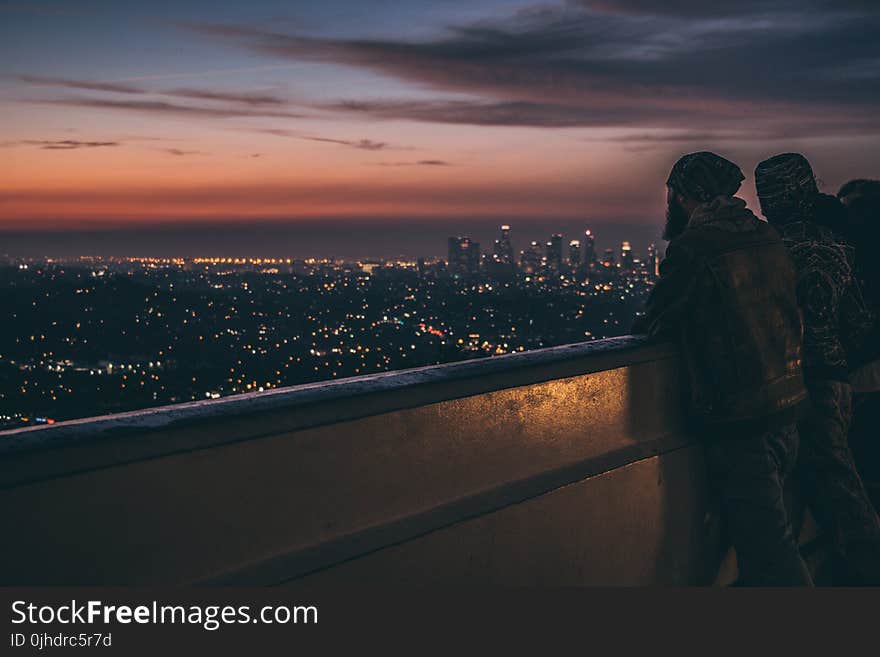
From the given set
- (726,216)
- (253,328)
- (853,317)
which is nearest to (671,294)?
(726,216)

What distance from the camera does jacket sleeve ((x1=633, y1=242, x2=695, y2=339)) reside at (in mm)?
3270

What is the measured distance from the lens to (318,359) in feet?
180

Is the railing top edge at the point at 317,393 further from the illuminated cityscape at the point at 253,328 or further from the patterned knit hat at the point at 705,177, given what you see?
the illuminated cityscape at the point at 253,328

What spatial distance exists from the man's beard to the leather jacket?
0.21m

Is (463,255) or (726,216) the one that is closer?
(726,216)

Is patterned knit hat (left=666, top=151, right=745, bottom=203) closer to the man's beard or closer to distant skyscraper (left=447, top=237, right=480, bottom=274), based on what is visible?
the man's beard

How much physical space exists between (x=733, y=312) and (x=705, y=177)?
26.8 inches

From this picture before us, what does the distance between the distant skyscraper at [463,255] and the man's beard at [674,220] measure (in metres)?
115

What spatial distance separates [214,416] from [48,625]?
651 mm

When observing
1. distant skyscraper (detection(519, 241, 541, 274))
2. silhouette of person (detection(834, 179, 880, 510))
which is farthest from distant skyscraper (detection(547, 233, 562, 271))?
silhouette of person (detection(834, 179, 880, 510))

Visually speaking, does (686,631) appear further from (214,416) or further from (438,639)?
(214,416)

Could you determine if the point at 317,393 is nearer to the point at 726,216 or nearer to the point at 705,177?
the point at 726,216

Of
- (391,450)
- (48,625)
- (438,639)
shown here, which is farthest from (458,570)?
(48,625)

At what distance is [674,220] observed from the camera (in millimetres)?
3711
